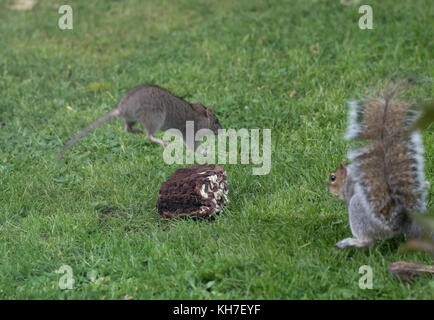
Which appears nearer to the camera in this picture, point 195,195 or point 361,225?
point 361,225

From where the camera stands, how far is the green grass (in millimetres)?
3234

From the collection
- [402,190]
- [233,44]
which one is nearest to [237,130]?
[233,44]

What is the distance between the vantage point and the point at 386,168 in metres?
3.04

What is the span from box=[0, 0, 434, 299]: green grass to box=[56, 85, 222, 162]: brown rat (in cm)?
26

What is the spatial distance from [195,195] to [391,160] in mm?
1322

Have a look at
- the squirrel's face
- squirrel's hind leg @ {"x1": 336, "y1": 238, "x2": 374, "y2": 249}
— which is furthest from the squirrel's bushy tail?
the squirrel's face

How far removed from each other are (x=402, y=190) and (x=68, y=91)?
4.16 m

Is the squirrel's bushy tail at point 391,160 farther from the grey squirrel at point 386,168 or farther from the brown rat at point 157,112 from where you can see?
the brown rat at point 157,112

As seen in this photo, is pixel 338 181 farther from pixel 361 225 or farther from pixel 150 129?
pixel 150 129

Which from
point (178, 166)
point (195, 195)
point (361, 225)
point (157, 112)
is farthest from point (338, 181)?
point (157, 112)

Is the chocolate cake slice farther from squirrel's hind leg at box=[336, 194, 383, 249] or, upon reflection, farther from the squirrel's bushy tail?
the squirrel's bushy tail

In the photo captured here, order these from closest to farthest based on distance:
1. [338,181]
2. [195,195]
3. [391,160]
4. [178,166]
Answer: [391,160] < [338,181] < [195,195] < [178,166]

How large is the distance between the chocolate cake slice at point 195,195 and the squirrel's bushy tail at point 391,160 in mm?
1110

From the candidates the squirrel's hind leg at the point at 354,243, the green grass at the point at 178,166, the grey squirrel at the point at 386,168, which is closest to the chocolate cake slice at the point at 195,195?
the green grass at the point at 178,166
